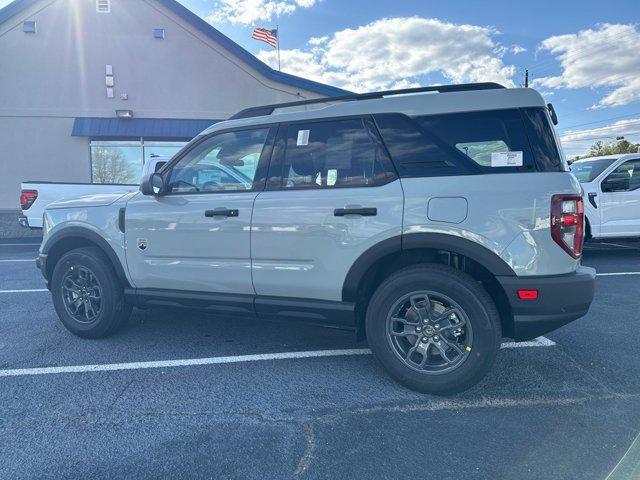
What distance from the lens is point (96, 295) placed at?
418 cm

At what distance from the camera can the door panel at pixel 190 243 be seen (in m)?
3.54

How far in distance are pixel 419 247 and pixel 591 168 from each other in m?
7.14

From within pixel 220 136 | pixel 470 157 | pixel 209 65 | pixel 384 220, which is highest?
Result: pixel 209 65

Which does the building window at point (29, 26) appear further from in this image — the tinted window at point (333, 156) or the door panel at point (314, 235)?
the door panel at point (314, 235)

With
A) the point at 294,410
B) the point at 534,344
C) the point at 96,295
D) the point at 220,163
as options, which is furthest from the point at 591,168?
the point at 96,295

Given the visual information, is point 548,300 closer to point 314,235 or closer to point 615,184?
point 314,235

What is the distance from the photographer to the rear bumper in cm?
284

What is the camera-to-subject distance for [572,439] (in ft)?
8.46

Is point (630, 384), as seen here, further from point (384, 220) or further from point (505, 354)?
point (384, 220)

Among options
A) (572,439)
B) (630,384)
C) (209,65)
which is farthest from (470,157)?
(209,65)

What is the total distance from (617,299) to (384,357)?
3.85 m

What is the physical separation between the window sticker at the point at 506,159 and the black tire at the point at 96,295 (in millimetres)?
3305

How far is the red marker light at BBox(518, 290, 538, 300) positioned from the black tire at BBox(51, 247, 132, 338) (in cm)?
331

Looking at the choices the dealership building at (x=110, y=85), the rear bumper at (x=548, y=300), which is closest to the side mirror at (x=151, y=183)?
the rear bumper at (x=548, y=300)
